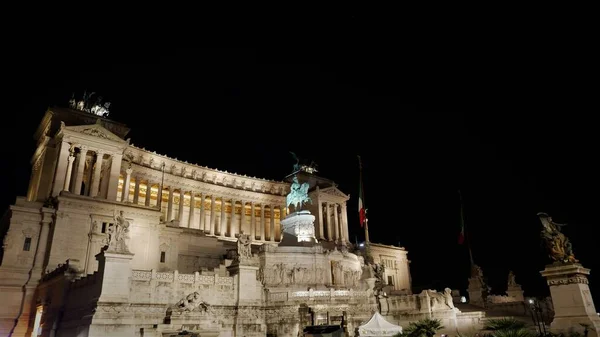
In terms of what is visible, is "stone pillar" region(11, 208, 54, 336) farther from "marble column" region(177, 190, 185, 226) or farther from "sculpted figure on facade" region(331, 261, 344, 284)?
"sculpted figure on facade" region(331, 261, 344, 284)

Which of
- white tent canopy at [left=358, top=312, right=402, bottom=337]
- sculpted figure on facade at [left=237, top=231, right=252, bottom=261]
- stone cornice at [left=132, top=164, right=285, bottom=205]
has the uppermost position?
stone cornice at [left=132, top=164, right=285, bottom=205]

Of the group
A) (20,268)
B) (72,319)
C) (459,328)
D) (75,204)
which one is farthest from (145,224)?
(459,328)

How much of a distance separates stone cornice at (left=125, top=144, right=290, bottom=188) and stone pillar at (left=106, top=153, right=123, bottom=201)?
8021mm

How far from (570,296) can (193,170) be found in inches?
2520

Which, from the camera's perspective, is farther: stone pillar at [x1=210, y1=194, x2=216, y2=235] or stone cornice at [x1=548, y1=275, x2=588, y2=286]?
stone pillar at [x1=210, y1=194, x2=216, y2=235]

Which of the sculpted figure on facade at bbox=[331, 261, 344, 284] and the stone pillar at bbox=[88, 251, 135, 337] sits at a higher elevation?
the sculpted figure on facade at bbox=[331, 261, 344, 284]

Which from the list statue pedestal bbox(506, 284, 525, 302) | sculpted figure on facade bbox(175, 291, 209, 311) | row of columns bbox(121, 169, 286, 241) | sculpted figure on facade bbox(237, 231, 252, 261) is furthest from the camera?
row of columns bbox(121, 169, 286, 241)

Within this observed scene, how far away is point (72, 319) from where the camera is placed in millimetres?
29078

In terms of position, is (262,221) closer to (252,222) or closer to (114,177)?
(252,222)

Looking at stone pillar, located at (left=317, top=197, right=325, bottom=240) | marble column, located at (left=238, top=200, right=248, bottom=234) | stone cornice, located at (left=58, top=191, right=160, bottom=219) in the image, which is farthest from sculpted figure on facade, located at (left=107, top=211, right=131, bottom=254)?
stone pillar, located at (left=317, top=197, right=325, bottom=240)

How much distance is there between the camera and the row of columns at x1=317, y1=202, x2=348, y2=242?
3174 inches

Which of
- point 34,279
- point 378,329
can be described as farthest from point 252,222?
point 378,329

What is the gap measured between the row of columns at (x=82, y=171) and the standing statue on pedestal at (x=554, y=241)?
4952 cm

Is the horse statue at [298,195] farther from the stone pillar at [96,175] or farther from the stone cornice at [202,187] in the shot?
the stone pillar at [96,175]
